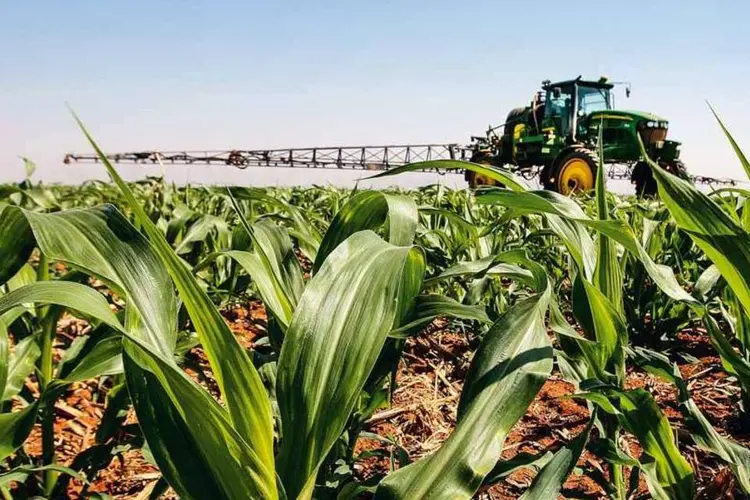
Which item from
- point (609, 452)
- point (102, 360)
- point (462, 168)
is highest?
point (462, 168)

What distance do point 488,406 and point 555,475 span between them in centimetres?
14

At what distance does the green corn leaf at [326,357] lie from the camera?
0.55 metres

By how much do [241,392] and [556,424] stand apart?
1090mm

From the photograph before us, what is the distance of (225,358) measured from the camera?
0.49 m

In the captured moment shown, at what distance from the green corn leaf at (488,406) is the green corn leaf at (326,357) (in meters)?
0.09

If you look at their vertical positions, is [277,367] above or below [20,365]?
above

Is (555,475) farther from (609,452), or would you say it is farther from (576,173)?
(576,173)

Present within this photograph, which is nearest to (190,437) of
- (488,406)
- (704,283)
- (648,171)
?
(488,406)

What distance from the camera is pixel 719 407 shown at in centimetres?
148

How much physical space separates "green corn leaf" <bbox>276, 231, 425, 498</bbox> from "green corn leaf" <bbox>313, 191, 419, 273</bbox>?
0.81 feet

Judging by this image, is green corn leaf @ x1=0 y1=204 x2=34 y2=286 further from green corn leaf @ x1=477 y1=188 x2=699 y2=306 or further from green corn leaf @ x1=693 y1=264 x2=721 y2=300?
green corn leaf @ x1=693 y1=264 x2=721 y2=300

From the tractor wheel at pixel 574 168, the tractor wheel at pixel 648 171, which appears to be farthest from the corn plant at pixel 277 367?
the tractor wheel at pixel 648 171

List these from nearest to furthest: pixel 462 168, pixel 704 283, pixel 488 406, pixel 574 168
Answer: pixel 488 406 < pixel 462 168 < pixel 704 283 < pixel 574 168

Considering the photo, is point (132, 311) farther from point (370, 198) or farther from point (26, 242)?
point (370, 198)
